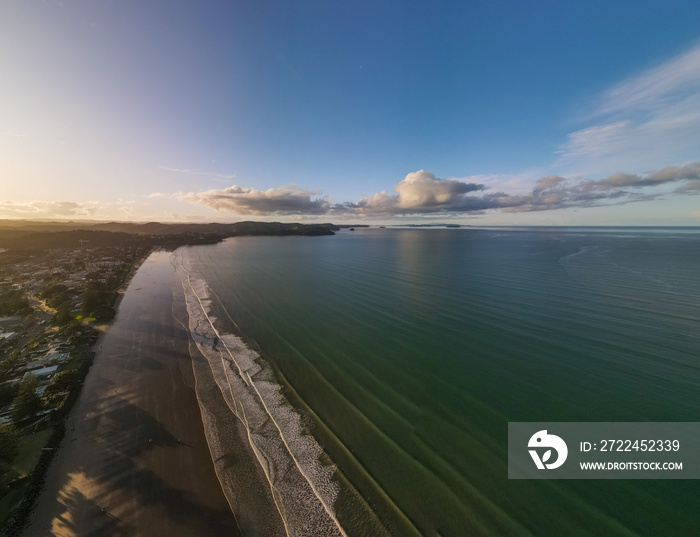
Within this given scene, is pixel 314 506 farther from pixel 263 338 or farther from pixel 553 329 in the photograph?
pixel 553 329

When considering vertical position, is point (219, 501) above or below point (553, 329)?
below

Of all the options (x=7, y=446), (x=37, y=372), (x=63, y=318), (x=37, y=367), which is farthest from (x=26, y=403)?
(x=63, y=318)

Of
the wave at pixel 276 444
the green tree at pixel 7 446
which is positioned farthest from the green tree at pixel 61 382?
the wave at pixel 276 444

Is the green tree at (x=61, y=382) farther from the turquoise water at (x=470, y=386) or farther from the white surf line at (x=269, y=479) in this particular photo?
the white surf line at (x=269, y=479)

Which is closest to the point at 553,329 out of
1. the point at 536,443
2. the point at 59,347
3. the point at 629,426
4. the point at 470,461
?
the point at 629,426

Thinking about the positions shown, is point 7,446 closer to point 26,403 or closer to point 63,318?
point 26,403

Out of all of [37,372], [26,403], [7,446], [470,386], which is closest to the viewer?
[7,446]

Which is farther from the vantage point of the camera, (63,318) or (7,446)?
(63,318)
